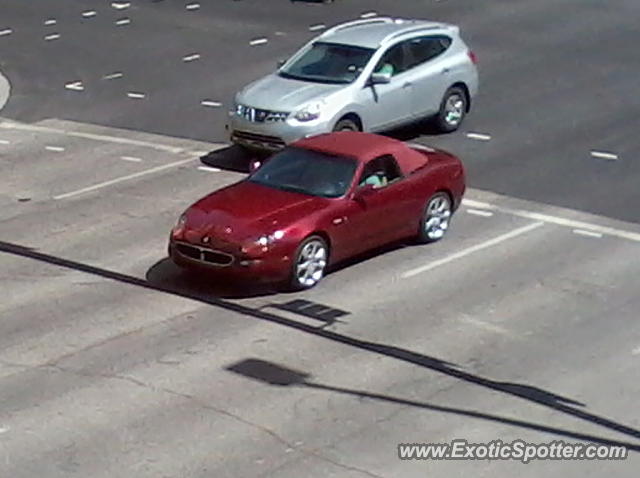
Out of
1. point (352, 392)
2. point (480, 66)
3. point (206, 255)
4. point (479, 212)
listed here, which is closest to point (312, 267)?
point (206, 255)

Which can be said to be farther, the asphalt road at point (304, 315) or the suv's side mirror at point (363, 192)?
the suv's side mirror at point (363, 192)

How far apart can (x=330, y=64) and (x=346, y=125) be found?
1.23 m

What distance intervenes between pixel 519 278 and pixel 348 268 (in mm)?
1919

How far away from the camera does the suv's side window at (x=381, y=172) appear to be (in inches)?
722

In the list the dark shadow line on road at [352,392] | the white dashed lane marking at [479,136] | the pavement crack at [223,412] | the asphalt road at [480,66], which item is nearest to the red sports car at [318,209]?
the dark shadow line on road at [352,392]

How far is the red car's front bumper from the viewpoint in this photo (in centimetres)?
1684

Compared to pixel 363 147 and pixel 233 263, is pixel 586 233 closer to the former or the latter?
pixel 363 147

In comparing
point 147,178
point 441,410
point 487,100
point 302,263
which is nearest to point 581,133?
point 487,100

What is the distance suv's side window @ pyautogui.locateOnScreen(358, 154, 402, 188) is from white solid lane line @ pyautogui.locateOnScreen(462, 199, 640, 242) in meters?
2.11

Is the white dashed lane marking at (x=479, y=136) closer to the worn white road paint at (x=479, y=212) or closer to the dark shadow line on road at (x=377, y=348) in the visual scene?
the worn white road paint at (x=479, y=212)

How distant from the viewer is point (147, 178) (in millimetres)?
21828

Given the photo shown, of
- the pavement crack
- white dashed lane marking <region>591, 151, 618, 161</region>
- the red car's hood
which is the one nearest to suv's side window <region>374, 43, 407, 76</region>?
white dashed lane marking <region>591, 151, 618, 161</region>

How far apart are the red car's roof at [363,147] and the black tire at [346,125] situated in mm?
3223

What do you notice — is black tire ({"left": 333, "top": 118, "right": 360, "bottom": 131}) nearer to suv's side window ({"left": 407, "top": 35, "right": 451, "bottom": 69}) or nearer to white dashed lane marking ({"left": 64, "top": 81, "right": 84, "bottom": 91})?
suv's side window ({"left": 407, "top": 35, "right": 451, "bottom": 69})
